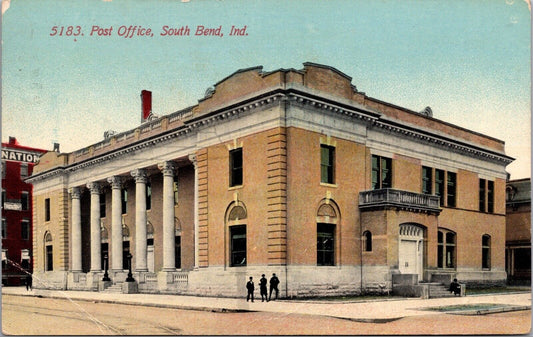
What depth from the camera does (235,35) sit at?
53.1 feet

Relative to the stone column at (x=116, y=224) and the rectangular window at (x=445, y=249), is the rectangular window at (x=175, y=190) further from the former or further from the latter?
the rectangular window at (x=445, y=249)

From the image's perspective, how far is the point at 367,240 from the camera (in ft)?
86.2

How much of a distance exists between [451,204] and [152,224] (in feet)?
60.7

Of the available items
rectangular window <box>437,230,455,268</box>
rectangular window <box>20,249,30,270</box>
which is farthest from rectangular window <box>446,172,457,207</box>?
rectangular window <box>20,249,30,270</box>

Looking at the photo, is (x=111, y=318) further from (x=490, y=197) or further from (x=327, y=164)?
(x=490, y=197)

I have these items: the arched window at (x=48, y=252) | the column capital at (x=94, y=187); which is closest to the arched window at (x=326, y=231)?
the column capital at (x=94, y=187)

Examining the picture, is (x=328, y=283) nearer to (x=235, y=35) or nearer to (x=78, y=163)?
(x=235, y=35)

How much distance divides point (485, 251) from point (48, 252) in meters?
30.3

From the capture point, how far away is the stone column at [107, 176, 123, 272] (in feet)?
117

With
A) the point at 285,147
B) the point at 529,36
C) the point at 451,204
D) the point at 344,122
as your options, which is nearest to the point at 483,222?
the point at 451,204

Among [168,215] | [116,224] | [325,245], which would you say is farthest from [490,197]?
[116,224]

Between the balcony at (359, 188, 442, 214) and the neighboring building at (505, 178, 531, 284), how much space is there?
662 centimetres

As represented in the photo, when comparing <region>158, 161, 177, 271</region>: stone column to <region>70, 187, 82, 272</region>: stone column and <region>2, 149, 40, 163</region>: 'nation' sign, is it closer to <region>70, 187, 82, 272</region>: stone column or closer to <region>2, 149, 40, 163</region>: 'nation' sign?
<region>2, 149, 40, 163</region>: 'nation' sign

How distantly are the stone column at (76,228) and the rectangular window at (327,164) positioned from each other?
68.8 feet
